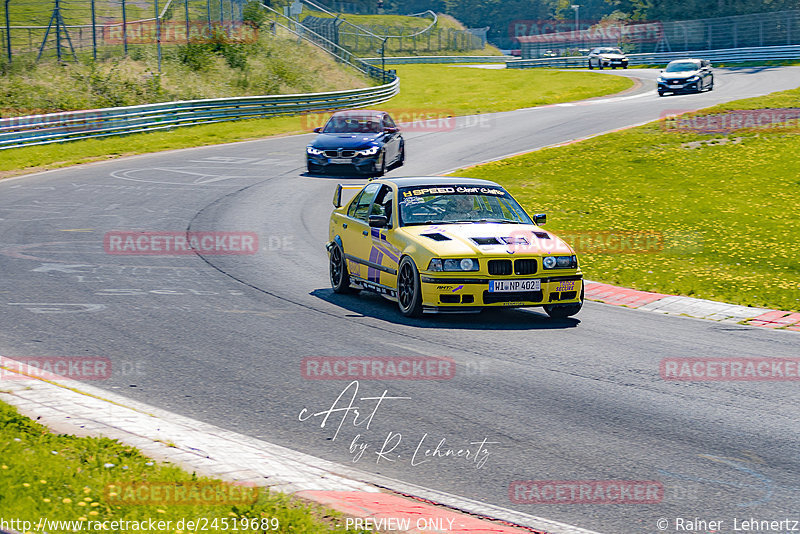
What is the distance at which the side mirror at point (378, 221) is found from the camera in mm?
11766

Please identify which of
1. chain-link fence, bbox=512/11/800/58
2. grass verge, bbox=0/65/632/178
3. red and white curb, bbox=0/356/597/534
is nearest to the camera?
red and white curb, bbox=0/356/597/534

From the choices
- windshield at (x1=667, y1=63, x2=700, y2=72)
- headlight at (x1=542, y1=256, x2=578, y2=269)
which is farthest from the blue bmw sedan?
windshield at (x1=667, y1=63, x2=700, y2=72)

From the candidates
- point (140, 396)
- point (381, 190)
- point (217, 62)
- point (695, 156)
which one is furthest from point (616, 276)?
point (217, 62)

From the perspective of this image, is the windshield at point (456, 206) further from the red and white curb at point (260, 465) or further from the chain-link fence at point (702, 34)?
the chain-link fence at point (702, 34)

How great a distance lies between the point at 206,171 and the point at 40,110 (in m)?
12.7

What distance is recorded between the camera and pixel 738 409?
776 centimetres

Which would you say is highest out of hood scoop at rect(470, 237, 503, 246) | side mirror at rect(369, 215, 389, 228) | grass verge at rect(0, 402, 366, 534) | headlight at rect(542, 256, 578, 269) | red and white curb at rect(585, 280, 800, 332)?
side mirror at rect(369, 215, 389, 228)

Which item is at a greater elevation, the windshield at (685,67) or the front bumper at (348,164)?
the windshield at (685,67)

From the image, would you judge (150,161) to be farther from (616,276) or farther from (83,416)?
(83,416)

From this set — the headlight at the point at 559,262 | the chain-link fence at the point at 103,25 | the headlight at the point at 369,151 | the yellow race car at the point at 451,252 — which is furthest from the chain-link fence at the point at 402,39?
the headlight at the point at 559,262

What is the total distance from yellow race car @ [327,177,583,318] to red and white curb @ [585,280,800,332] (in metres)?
1.59

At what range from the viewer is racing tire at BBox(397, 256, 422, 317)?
10898mm

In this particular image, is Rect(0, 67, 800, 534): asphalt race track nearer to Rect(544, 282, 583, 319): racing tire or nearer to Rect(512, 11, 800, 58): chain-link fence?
Rect(544, 282, 583, 319): racing tire

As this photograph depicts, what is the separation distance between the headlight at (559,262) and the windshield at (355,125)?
15.5 meters
